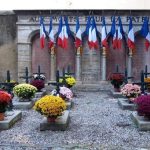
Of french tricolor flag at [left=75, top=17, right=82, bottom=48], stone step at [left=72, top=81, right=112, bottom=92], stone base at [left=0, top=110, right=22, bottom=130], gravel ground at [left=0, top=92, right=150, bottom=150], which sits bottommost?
gravel ground at [left=0, top=92, right=150, bottom=150]

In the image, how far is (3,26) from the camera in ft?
65.3

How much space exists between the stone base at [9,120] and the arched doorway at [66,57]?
8776mm

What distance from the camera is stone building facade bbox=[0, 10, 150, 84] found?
63.7ft

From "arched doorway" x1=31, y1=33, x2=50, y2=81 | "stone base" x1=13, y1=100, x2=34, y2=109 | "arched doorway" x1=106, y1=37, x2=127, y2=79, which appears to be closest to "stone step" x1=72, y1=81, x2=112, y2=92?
"arched doorway" x1=106, y1=37, x2=127, y2=79

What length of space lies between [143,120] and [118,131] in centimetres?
89

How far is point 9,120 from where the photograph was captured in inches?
399

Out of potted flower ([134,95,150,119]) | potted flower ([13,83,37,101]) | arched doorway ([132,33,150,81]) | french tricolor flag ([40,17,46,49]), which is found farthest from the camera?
arched doorway ([132,33,150,81])

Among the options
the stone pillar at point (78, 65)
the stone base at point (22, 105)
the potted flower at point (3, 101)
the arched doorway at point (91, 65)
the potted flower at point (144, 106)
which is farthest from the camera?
the arched doorway at point (91, 65)

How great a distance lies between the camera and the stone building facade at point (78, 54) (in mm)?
19422

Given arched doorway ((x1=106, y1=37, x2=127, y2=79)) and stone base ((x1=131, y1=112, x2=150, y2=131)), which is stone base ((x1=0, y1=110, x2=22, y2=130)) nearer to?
stone base ((x1=131, y1=112, x2=150, y2=131))

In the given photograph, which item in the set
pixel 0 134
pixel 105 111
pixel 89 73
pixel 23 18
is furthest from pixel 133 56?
pixel 0 134

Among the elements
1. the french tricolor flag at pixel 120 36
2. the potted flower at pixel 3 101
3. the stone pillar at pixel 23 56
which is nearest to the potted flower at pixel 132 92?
the potted flower at pixel 3 101

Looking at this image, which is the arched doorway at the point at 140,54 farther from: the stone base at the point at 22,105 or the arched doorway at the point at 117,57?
the stone base at the point at 22,105

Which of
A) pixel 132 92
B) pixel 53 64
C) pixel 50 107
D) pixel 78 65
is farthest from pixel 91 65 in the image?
pixel 50 107
